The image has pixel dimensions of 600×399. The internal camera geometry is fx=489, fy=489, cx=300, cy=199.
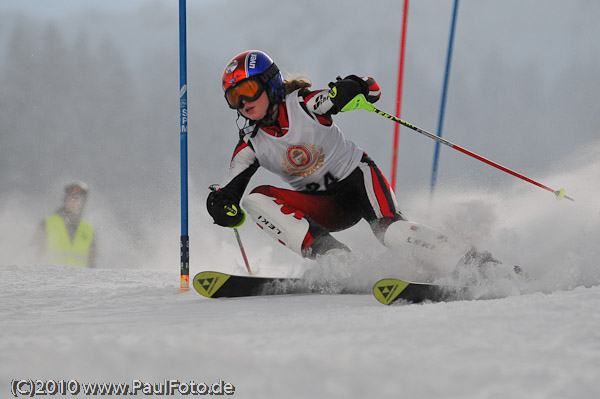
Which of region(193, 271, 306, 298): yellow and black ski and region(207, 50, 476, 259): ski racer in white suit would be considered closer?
region(193, 271, 306, 298): yellow and black ski

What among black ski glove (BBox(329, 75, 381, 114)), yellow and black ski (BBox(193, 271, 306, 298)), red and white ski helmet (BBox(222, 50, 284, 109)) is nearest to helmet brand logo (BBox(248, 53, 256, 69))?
red and white ski helmet (BBox(222, 50, 284, 109))

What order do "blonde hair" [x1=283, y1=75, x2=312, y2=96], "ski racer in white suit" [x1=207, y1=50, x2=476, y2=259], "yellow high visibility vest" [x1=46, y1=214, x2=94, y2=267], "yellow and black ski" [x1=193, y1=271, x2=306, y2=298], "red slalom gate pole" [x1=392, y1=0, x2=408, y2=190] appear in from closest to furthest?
"yellow and black ski" [x1=193, y1=271, x2=306, y2=298] < "ski racer in white suit" [x1=207, y1=50, x2=476, y2=259] < "blonde hair" [x1=283, y1=75, x2=312, y2=96] < "red slalom gate pole" [x1=392, y1=0, x2=408, y2=190] < "yellow high visibility vest" [x1=46, y1=214, x2=94, y2=267]

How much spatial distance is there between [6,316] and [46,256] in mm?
3593

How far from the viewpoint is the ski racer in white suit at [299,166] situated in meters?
2.01

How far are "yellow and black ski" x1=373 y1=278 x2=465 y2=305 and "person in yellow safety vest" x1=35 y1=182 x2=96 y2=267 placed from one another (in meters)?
3.98

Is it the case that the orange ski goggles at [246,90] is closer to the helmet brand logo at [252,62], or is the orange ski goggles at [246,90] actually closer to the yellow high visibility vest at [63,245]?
the helmet brand logo at [252,62]

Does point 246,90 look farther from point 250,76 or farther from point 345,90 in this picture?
point 345,90

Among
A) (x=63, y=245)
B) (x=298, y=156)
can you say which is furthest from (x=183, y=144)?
(x=63, y=245)

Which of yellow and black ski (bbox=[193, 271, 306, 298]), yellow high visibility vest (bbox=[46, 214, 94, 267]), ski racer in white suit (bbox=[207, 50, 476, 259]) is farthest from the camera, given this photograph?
yellow high visibility vest (bbox=[46, 214, 94, 267])

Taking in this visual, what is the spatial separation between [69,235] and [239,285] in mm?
3529

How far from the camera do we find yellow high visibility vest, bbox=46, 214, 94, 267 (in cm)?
461

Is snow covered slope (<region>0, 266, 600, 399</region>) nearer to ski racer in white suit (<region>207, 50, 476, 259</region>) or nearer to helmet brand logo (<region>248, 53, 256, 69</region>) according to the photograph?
ski racer in white suit (<region>207, 50, 476, 259</region>)

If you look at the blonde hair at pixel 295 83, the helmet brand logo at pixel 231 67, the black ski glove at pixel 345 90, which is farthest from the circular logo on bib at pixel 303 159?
the helmet brand logo at pixel 231 67

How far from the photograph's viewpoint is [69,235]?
4.73m
